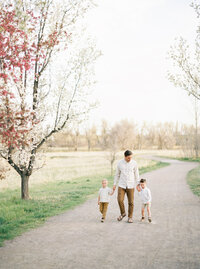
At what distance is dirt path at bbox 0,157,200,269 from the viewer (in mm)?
4746

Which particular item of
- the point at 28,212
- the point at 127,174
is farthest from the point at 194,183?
the point at 28,212

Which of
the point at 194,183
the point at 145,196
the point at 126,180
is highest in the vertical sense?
the point at 126,180

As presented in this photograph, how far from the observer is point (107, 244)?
18.7 ft

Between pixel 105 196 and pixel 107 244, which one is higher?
pixel 105 196

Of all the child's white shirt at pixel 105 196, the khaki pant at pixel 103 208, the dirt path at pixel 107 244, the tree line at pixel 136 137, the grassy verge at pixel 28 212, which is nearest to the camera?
the dirt path at pixel 107 244

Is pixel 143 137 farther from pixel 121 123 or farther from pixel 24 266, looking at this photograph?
pixel 24 266

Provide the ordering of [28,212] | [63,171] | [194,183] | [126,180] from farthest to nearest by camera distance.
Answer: [63,171], [194,183], [28,212], [126,180]

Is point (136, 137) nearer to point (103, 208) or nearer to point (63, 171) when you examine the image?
point (63, 171)

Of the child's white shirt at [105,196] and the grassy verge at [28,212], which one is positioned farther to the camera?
the child's white shirt at [105,196]

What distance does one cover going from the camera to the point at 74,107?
12211mm

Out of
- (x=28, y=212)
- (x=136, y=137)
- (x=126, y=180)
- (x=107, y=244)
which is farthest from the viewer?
(x=136, y=137)

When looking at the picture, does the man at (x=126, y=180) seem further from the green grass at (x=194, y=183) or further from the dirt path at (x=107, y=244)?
the green grass at (x=194, y=183)

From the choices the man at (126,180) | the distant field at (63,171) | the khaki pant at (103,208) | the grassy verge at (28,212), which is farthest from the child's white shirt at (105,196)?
the distant field at (63,171)

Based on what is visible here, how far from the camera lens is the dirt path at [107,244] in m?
4.75
